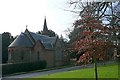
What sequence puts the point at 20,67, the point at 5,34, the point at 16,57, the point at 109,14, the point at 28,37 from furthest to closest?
the point at 5,34 → the point at 28,37 → the point at 16,57 → the point at 20,67 → the point at 109,14

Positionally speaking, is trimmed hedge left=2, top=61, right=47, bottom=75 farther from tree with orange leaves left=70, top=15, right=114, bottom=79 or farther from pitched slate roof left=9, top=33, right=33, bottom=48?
tree with orange leaves left=70, top=15, right=114, bottom=79

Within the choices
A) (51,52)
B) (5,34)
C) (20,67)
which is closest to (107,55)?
(20,67)

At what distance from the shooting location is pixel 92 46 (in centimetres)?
1369

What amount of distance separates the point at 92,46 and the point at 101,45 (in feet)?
1.43

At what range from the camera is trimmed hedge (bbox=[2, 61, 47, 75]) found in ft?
135

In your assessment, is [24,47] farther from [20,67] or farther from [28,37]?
[20,67]

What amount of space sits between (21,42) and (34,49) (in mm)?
3784

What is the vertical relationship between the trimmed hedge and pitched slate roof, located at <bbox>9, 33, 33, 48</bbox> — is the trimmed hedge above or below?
below

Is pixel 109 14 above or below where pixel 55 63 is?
above

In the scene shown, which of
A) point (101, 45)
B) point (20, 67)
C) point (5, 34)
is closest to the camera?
point (101, 45)

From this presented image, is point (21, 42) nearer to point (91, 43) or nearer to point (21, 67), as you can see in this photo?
point (21, 67)

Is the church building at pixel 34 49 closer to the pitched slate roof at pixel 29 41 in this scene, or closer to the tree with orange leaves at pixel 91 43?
the pitched slate roof at pixel 29 41

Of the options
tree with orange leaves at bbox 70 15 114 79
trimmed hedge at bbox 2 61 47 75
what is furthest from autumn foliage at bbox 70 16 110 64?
trimmed hedge at bbox 2 61 47 75

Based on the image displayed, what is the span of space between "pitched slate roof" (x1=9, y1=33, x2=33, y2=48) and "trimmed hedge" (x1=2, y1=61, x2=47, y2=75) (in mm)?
5495
